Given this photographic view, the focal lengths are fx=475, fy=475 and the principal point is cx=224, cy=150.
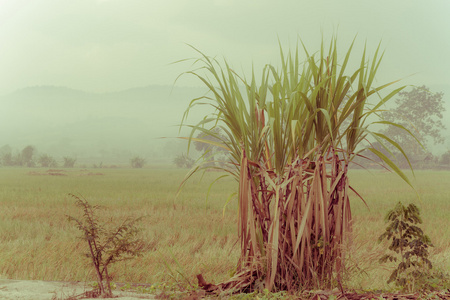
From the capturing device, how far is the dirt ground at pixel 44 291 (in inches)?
153

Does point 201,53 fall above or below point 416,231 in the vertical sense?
above

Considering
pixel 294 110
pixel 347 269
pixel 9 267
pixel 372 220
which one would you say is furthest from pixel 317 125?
pixel 372 220

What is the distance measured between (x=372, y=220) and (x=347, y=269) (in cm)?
690

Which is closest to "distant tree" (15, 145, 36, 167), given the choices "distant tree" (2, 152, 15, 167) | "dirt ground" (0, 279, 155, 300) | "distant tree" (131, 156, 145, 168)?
"distant tree" (2, 152, 15, 167)

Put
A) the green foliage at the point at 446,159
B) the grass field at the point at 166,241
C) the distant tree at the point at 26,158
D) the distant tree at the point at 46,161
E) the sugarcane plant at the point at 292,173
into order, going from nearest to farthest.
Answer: the sugarcane plant at the point at 292,173, the grass field at the point at 166,241, the green foliage at the point at 446,159, the distant tree at the point at 46,161, the distant tree at the point at 26,158

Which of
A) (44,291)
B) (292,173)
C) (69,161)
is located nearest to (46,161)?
(69,161)

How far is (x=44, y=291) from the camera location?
4246 millimetres

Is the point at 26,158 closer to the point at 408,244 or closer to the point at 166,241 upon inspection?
the point at 166,241

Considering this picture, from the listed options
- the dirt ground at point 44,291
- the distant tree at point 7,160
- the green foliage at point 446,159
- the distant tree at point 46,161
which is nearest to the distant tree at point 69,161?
the distant tree at point 46,161

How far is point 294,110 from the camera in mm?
3902

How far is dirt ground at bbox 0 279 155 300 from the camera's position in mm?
3875

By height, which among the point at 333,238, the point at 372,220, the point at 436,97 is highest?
the point at 436,97

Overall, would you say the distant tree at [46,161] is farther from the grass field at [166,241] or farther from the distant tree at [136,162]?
the grass field at [166,241]

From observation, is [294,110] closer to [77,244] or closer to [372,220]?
[77,244]
